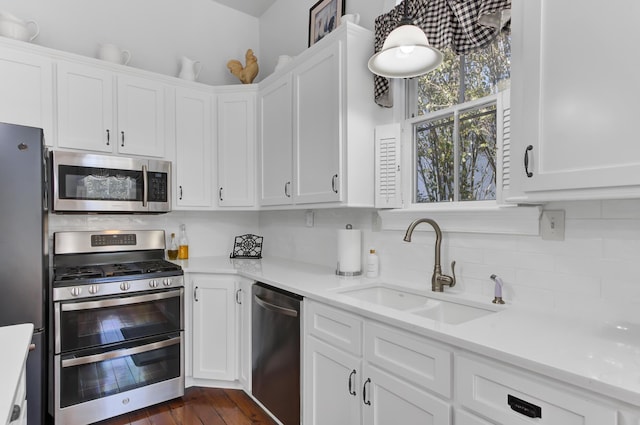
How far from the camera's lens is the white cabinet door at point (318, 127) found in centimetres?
205

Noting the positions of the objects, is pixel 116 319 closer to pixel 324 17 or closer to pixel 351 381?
pixel 351 381

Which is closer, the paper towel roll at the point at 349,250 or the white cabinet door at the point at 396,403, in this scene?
the white cabinet door at the point at 396,403

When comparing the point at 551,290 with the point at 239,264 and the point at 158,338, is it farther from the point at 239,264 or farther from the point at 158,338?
the point at 158,338

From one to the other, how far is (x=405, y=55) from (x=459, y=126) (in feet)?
1.92

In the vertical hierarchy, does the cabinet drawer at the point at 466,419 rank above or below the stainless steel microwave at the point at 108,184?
below

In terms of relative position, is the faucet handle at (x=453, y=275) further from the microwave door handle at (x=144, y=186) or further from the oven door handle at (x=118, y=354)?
the microwave door handle at (x=144, y=186)

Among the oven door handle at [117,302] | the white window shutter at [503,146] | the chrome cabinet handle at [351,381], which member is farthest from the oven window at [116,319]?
the white window shutter at [503,146]

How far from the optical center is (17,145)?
1.77 meters

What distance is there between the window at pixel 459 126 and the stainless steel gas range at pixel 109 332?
1.74 meters

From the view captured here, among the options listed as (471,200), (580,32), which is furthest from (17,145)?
(580,32)

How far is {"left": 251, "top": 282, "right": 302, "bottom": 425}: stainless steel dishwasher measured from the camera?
6.29ft

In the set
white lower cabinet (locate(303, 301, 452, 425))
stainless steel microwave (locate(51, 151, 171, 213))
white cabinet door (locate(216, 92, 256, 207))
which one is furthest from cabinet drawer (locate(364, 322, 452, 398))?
stainless steel microwave (locate(51, 151, 171, 213))

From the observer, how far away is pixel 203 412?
2.28 m

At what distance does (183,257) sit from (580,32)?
2842mm
